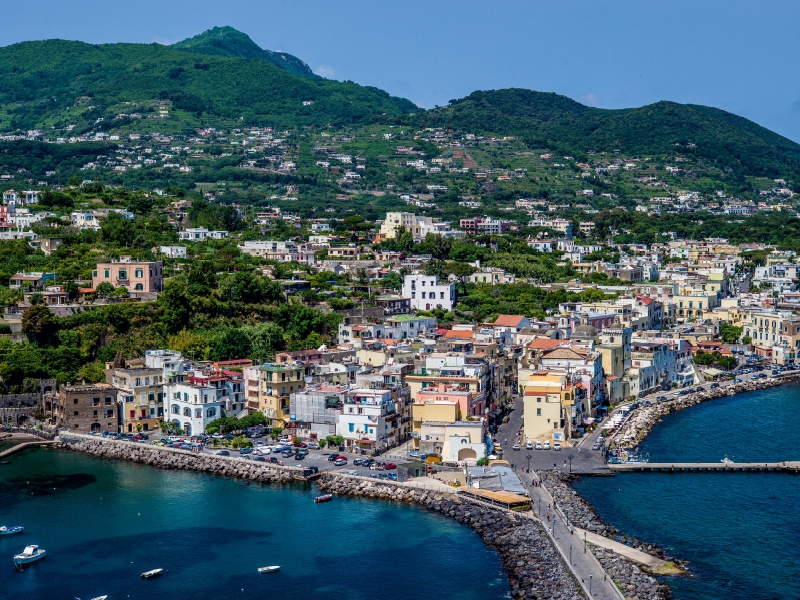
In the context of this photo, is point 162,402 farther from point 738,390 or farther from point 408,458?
point 738,390

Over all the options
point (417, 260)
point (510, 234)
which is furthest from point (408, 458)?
point (510, 234)

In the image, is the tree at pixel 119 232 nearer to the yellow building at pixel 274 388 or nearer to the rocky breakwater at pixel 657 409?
the yellow building at pixel 274 388

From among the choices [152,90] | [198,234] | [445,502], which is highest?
[152,90]

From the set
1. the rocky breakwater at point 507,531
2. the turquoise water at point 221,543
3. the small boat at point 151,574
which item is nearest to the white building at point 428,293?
the turquoise water at point 221,543

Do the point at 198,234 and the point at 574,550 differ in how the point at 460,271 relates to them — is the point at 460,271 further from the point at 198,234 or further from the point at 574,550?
the point at 574,550

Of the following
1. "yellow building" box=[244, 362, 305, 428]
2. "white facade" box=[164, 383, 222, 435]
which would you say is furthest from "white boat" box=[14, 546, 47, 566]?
"yellow building" box=[244, 362, 305, 428]

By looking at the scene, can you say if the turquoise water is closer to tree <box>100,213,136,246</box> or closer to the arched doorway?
the arched doorway

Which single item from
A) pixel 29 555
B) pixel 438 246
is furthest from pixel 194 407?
pixel 438 246

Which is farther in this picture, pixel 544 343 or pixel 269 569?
pixel 544 343
